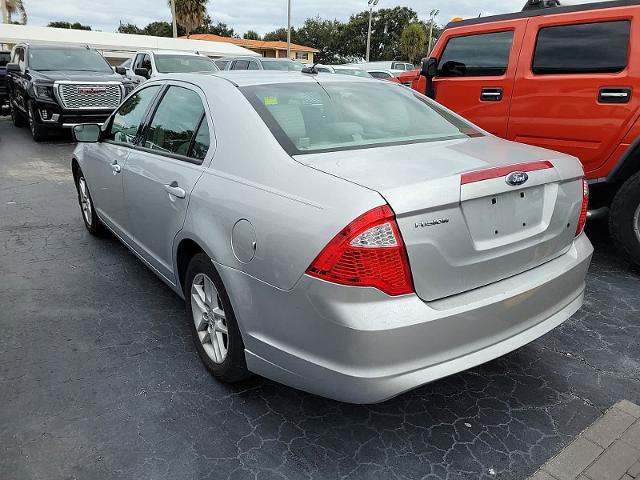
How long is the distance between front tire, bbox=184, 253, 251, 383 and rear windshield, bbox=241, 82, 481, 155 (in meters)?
0.77

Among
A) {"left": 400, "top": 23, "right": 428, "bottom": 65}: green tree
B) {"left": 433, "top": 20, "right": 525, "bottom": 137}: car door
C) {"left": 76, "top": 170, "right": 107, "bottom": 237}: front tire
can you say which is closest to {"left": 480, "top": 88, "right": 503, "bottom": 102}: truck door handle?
{"left": 433, "top": 20, "right": 525, "bottom": 137}: car door

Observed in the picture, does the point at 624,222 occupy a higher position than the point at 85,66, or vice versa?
the point at 85,66

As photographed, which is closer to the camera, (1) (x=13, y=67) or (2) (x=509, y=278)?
(2) (x=509, y=278)

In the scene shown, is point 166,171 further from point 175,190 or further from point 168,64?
point 168,64

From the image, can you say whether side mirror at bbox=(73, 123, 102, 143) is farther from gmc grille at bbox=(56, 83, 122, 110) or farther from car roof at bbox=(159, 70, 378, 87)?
gmc grille at bbox=(56, 83, 122, 110)

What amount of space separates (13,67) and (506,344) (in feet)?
41.0

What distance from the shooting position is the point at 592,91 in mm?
4211

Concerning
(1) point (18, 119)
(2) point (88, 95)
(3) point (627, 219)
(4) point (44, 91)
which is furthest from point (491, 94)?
(1) point (18, 119)

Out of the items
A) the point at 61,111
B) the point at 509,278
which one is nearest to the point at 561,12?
the point at 509,278

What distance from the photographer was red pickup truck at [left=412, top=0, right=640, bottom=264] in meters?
4.06

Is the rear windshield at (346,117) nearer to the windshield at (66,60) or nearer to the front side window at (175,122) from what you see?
the front side window at (175,122)

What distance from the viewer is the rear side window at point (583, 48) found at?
413cm

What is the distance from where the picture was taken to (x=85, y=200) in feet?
16.9

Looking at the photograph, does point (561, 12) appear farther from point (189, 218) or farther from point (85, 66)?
point (85, 66)
